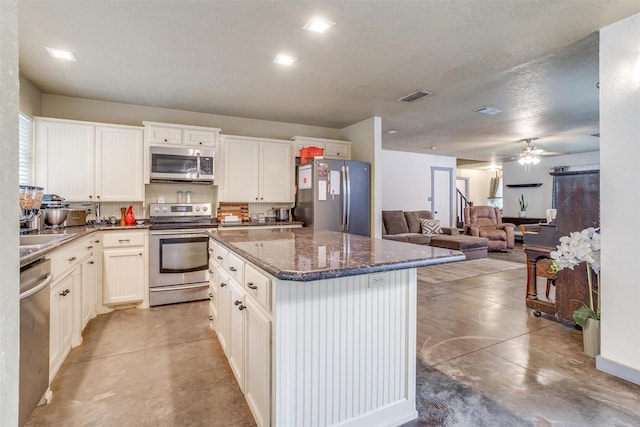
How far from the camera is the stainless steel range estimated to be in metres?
3.69

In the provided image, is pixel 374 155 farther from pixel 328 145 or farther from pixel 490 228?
pixel 490 228

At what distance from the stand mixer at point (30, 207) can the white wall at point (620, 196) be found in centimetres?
445

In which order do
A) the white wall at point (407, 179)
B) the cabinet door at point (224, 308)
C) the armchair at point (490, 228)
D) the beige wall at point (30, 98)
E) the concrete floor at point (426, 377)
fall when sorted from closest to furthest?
the concrete floor at point (426, 377), the cabinet door at point (224, 308), the beige wall at point (30, 98), the armchair at point (490, 228), the white wall at point (407, 179)

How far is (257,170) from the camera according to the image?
15.2ft

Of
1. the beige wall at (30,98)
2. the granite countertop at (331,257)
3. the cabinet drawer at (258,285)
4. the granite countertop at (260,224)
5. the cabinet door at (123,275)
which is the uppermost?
the beige wall at (30,98)

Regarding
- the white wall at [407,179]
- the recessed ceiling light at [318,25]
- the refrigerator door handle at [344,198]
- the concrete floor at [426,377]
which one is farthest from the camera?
the white wall at [407,179]

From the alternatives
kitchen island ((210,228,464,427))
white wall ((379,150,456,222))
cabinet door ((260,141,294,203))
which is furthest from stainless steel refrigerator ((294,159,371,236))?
white wall ((379,150,456,222))

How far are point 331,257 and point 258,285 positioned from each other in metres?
0.38

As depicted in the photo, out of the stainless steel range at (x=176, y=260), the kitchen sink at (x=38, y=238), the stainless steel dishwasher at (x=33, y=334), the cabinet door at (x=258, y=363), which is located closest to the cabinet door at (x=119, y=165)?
the stainless steel range at (x=176, y=260)

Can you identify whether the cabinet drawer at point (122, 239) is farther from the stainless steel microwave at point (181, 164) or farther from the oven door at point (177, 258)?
the stainless steel microwave at point (181, 164)

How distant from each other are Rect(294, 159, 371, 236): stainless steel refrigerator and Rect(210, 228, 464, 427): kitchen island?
2.67m

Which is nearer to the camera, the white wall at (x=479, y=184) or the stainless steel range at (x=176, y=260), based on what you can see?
the stainless steel range at (x=176, y=260)

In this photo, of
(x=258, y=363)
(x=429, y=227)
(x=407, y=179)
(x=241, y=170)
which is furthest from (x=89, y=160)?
(x=407, y=179)

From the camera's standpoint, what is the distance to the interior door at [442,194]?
906cm
